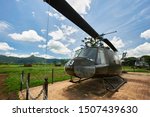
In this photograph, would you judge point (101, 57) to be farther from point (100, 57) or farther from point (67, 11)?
point (67, 11)

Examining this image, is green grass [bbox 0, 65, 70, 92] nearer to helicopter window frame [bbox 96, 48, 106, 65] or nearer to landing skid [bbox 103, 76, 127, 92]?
helicopter window frame [bbox 96, 48, 106, 65]

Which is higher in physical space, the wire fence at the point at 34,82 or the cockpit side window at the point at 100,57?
the cockpit side window at the point at 100,57

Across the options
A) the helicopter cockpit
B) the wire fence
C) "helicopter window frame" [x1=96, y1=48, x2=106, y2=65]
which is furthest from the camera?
"helicopter window frame" [x1=96, y1=48, x2=106, y2=65]

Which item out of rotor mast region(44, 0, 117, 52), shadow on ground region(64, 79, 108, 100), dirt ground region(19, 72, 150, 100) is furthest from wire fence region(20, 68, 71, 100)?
rotor mast region(44, 0, 117, 52)

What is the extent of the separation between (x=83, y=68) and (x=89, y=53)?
1.27 m

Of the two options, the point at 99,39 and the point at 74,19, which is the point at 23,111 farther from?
the point at 99,39

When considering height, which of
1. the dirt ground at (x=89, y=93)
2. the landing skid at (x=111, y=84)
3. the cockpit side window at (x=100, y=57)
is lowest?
the dirt ground at (x=89, y=93)

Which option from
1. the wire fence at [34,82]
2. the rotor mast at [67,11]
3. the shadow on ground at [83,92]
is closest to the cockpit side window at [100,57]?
the shadow on ground at [83,92]

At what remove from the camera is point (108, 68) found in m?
9.15

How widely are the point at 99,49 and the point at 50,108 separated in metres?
5.22

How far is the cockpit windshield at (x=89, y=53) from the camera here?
8187 millimetres

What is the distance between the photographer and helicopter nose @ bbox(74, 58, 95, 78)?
7492 millimetres

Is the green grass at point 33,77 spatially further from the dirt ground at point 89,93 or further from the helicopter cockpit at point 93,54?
the helicopter cockpit at point 93,54

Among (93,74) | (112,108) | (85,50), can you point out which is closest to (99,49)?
(85,50)
